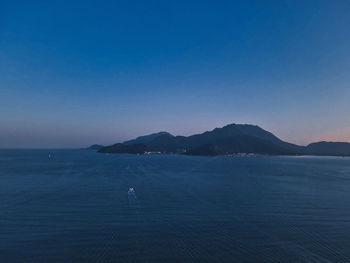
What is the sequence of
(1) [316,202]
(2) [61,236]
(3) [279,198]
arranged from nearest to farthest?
(2) [61,236] < (1) [316,202] < (3) [279,198]

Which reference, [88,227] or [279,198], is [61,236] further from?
[279,198]

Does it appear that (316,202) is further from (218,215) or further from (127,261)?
(127,261)

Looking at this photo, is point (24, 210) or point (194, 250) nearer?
point (194, 250)

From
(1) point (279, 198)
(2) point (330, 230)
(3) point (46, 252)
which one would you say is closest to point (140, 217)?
(3) point (46, 252)

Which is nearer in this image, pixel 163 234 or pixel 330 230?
pixel 163 234

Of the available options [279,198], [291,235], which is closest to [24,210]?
[291,235]

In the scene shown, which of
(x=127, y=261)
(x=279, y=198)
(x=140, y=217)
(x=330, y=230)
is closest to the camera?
(x=127, y=261)

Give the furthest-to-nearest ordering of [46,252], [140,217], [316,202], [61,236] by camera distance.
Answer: [316,202] → [140,217] → [61,236] → [46,252]

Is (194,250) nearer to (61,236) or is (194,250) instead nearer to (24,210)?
(61,236)

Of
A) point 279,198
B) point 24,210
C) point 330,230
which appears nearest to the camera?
point 330,230
